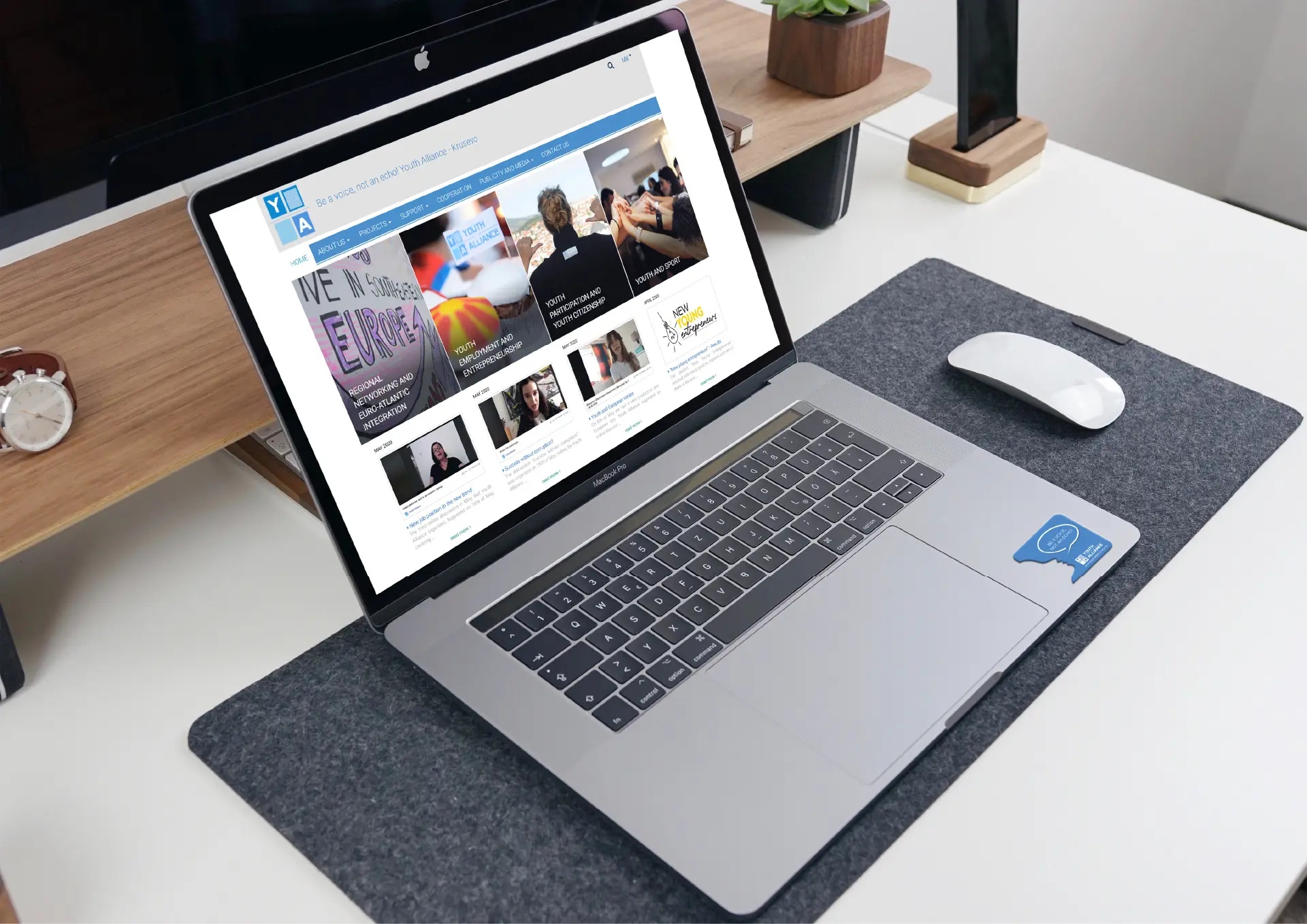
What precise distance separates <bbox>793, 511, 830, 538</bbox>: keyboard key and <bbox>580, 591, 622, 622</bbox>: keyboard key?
0.13 metres

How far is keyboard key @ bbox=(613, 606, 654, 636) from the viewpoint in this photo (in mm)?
602

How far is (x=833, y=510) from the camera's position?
2.24 feet

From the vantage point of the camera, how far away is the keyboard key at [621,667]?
22.7 inches

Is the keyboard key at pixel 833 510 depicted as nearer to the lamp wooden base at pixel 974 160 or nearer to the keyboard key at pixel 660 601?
the keyboard key at pixel 660 601

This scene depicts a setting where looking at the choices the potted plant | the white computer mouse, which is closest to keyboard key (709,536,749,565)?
the white computer mouse

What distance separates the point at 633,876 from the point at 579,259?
0.36 m

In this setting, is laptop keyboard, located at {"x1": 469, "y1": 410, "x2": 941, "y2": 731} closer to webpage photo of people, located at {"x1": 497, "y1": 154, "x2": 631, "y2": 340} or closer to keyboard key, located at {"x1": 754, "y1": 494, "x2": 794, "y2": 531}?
keyboard key, located at {"x1": 754, "y1": 494, "x2": 794, "y2": 531}

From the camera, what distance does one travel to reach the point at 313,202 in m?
0.57

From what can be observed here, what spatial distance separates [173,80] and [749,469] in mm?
406

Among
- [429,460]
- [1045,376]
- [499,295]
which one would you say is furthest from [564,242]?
[1045,376]

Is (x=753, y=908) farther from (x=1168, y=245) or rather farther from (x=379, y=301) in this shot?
(x=1168, y=245)

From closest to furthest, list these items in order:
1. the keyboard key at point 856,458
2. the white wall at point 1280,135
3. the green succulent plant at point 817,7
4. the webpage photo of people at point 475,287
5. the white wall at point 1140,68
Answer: the webpage photo of people at point 475,287, the keyboard key at point 856,458, the green succulent plant at point 817,7, the white wall at point 1140,68, the white wall at point 1280,135

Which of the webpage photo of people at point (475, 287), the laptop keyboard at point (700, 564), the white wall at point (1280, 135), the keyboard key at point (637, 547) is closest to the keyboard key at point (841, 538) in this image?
the laptop keyboard at point (700, 564)

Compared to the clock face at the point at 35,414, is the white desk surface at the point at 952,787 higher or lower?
lower
